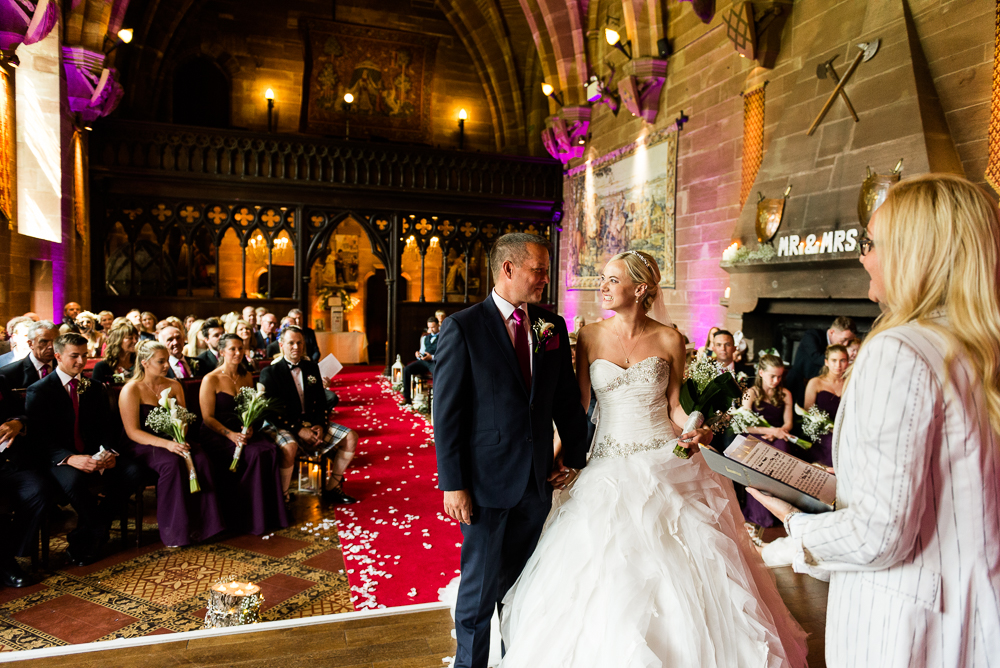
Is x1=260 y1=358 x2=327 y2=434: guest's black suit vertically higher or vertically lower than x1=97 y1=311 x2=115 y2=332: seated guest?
lower

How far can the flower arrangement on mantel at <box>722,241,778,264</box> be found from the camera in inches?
264

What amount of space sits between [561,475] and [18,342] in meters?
5.32

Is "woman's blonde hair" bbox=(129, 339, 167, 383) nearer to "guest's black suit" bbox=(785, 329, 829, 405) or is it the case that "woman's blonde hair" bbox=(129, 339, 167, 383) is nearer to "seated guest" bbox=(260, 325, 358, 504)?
"seated guest" bbox=(260, 325, 358, 504)

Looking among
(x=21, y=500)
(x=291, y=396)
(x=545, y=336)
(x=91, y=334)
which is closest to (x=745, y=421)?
(x=545, y=336)

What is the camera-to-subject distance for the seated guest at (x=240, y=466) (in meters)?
4.57

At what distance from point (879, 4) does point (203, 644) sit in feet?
24.2

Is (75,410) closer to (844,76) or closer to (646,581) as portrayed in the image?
(646,581)

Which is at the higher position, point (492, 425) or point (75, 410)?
point (492, 425)

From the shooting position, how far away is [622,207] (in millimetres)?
11039

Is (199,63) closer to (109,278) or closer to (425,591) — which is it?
(109,278)

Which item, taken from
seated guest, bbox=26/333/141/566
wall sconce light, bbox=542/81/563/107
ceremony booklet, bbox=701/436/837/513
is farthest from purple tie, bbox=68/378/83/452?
wall sconce light, bbox=542/81/563/107

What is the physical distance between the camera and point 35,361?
4609mm

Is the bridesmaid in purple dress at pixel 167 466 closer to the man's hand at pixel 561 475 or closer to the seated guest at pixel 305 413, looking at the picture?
the seated guest at pixel 305 413

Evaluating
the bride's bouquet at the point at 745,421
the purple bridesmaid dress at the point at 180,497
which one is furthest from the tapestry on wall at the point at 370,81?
the bride's bouquet at the point at 745,421
